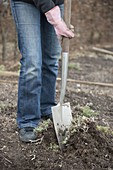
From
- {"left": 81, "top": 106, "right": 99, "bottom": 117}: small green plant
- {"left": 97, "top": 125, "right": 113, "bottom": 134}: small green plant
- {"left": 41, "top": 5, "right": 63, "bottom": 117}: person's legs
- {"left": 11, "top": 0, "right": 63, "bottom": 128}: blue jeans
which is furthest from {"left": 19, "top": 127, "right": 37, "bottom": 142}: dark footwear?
{"left": 81, "top": 106, "right": 99, "bottom": 117}: small green plant

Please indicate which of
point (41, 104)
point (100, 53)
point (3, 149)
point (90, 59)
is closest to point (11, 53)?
point (90, 59)

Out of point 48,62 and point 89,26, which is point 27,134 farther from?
point 89,26

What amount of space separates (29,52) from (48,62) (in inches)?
17.4

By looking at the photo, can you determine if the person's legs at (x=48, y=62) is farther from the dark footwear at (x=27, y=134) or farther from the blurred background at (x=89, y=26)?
the blurred background at (x=89, y=26)

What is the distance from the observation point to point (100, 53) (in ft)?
30.8

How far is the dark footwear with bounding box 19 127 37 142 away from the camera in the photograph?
3.55m

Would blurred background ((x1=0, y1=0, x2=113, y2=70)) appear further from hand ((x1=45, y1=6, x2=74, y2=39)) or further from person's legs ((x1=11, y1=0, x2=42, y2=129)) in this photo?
hand ((x1=45, y1=6, x2=74, y2=39))

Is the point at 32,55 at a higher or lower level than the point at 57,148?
higher

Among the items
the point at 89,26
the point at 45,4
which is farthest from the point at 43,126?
the point at 89,26

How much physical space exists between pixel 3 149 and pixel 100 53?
246 inches

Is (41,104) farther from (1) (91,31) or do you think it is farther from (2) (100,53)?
(1) (91,31)

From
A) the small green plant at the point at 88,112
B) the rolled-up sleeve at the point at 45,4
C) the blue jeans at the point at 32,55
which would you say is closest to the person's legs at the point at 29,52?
the blue jeans at the point at 32,55

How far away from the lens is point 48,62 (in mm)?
3803

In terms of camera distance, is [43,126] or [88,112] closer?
[43,126]
